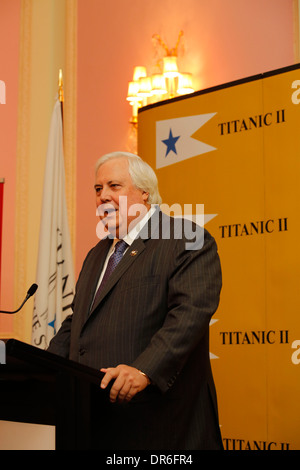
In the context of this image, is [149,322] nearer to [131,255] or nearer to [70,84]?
[131,255]

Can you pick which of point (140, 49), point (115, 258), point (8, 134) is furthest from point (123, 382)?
point (140, 49)

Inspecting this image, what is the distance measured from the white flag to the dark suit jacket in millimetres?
1705

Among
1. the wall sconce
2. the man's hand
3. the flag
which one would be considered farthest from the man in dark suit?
the wall sconce

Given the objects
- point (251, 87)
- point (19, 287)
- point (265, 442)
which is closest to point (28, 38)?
point (19, 287)

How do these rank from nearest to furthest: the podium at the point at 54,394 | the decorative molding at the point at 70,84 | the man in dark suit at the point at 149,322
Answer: the podium at the point at 54,394
the man in dark suit at the point at 149,322
the decorative molding at the point at 70,84

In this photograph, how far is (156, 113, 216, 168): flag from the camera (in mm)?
3584

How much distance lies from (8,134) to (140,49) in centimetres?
162

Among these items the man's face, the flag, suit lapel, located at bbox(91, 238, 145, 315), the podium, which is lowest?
the podium

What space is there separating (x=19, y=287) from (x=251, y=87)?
8.72ft

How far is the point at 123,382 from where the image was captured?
170 cm

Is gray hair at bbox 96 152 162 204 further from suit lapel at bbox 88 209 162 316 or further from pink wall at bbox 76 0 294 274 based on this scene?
pink wall at bbox 76 0 294 274

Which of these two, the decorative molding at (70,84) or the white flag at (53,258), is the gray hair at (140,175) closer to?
the white flag at (53,258)

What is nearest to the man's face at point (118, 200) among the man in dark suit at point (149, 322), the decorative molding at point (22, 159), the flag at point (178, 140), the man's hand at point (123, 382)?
the man in dark suit at point (149, 322)

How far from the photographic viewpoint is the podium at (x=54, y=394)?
1.56m
